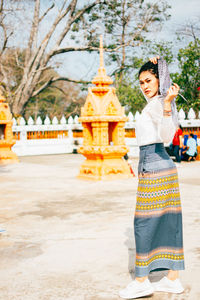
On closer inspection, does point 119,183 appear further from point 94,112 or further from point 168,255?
point 168,255

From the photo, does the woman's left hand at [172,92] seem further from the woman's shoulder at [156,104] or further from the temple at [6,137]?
the temple at [6,137]

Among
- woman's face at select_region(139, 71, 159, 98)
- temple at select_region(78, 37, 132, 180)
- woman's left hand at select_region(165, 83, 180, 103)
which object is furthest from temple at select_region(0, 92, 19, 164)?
woman's left hand at select_region(165, 83, 180, 103)

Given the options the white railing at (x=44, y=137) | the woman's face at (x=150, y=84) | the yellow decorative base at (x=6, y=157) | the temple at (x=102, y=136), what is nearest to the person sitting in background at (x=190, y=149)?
the temple at (x=102, y=136)

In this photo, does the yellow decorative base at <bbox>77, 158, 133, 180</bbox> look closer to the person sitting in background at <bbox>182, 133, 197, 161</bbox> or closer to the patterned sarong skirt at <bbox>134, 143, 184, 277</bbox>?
the person sitting in background at <bbox>182, 133, 197, 161</bbox>

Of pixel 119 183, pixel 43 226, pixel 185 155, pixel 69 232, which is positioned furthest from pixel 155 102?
pixel 185 155

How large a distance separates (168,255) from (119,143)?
6.70 metres

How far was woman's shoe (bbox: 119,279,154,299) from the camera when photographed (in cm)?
312

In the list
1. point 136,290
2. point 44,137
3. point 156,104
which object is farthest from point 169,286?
point 44,137

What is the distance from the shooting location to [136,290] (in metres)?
3.12

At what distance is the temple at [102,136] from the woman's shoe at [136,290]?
6.11 meters

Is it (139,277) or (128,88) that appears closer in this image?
(139,277)

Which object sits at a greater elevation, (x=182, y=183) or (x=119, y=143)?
(x=119, y=143)

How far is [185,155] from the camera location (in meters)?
13.1

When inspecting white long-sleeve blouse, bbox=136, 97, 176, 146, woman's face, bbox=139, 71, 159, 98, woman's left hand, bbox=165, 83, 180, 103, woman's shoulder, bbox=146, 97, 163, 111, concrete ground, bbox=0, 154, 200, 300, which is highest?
woman's face, bbox=139, 71, 159, 98
